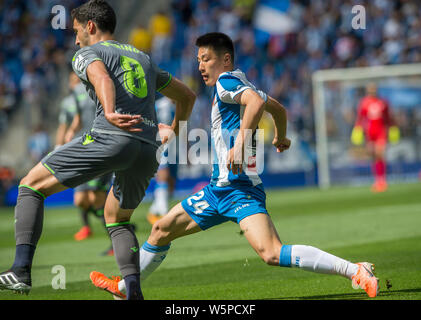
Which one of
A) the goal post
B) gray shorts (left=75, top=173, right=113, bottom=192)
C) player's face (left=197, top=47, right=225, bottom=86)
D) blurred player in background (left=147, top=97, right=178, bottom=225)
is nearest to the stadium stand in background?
the goal post

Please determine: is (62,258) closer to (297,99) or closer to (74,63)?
(74,63)

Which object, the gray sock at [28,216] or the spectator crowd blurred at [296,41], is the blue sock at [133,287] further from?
the spectator crowd blurred at [296,41]

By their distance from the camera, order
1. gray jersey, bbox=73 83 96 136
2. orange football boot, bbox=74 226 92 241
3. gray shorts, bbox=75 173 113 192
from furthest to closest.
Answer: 1. orange football boot, bbox=74 226 92 241
2. gray jersey, bbox=73 83 96 136
3. gray shorts, bbox=75 173 113 192

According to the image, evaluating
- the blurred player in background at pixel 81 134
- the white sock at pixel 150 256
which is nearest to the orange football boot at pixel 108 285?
the white sock at pixel 150 256

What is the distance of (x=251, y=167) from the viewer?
5660mm

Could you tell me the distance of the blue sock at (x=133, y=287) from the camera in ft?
17.5

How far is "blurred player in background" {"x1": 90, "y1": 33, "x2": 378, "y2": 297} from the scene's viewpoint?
5.30m

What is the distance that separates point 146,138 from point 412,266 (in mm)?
3239

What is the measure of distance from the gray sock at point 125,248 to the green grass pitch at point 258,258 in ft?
2.62

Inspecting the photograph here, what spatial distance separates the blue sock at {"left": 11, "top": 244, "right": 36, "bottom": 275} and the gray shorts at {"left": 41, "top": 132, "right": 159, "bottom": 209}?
1.87 ft

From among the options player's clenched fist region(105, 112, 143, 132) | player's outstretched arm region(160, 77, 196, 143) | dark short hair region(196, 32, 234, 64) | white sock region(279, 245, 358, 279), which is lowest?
white sock region(279, 245, 358, 279)

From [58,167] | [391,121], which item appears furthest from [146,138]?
[391,121]

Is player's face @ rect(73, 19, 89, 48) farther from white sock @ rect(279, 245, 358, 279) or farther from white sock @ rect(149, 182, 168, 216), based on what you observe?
white sock @ rect(149, 182, 168, 216)
